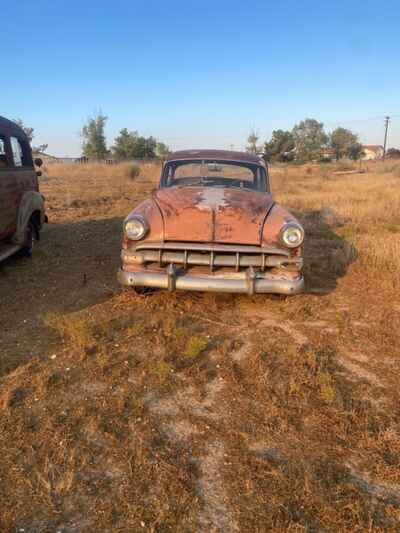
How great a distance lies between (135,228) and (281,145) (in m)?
55.6

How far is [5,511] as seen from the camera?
1.81 metres

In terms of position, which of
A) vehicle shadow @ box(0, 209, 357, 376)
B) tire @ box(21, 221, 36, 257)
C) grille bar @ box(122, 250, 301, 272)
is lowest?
vehicle shadow @ box(0, 209, 357, 376)

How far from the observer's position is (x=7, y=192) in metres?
5.09

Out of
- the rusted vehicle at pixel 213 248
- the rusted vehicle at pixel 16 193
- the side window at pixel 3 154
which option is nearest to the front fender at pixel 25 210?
the rusted vehicle at pixel 16 193

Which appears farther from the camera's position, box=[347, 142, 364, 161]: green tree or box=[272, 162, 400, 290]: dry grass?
box=[347, 142, 364, 161]: green tree

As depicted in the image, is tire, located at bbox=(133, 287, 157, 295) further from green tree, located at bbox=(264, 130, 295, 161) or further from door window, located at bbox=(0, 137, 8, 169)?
green tree, located at bbox=(264, 130, 295, 161)

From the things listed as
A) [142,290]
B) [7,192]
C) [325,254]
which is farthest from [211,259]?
[325,254]

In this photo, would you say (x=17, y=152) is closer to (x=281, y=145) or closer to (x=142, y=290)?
(x=142, y=290)

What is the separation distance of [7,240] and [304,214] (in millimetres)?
7800

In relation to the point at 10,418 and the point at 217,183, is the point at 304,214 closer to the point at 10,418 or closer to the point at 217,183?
the point at 217,183

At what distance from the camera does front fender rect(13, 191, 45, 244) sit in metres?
5.45

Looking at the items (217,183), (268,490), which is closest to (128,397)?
(268,490)

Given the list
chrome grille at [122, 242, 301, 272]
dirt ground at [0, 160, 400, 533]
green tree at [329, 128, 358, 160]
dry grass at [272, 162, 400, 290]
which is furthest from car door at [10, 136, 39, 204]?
green tree at [329, 128, 358, 160]

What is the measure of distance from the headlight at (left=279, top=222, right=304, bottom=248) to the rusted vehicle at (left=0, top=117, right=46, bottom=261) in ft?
11.7
